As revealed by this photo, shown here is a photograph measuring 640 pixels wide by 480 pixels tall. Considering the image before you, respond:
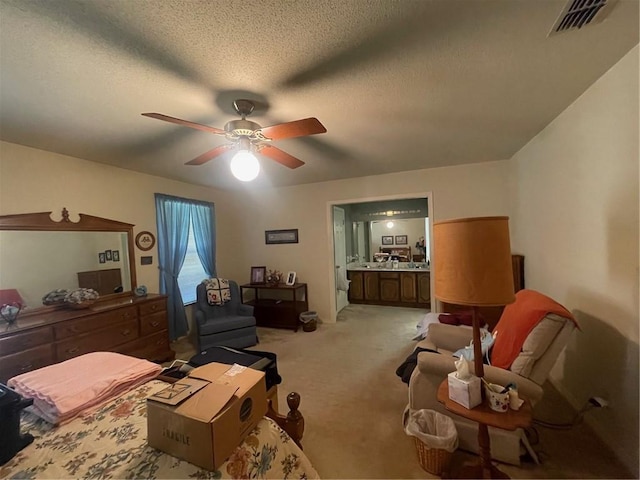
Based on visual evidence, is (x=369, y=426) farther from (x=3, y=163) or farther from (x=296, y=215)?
(x=3, y=163)

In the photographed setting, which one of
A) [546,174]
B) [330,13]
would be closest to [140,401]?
[330,13]

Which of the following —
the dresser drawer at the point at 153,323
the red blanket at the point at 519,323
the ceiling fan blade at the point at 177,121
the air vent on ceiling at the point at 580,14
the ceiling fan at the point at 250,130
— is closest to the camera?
the air vent on ceiling at the point at 580,14

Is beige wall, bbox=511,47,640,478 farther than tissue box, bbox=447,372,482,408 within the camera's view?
Yes

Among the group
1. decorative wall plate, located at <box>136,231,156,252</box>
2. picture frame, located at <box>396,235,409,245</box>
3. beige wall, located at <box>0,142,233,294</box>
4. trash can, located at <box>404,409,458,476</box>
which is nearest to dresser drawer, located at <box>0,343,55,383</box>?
beige wall, located at <box>0,142,233,294</box>

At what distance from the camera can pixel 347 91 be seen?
5.71 ft

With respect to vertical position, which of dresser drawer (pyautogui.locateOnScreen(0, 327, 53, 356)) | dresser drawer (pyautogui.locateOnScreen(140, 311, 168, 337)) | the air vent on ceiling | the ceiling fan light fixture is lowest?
dresser drawer (pyautogui.locateOnScreen(140, 311, 168, 337))

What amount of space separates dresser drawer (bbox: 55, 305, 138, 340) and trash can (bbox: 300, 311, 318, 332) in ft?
7.32

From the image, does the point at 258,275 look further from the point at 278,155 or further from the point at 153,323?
the point at 278,155

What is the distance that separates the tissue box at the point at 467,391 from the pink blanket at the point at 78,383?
5.50 feet

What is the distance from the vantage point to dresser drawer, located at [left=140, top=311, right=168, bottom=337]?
A: 3.02m

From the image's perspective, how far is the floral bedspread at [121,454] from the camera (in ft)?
2.97

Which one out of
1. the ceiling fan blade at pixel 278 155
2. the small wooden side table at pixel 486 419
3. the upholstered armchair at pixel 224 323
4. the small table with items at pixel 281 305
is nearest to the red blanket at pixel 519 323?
the small wooden side table at pixel 486 419

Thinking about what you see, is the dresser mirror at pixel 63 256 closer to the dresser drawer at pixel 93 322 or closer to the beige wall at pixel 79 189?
the beige wall at pixel 79 189

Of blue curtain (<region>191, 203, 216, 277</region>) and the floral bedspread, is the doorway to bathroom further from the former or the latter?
the floral bedspread
